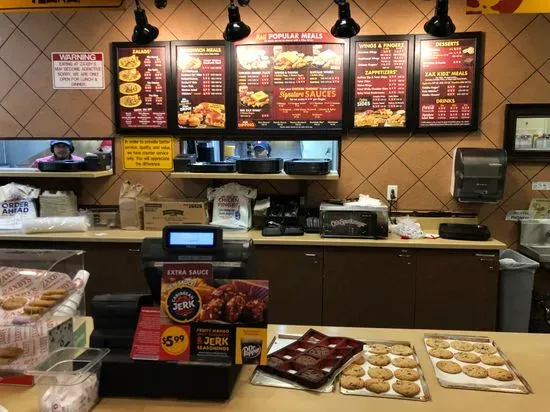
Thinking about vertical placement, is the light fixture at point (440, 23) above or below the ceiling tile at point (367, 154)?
above

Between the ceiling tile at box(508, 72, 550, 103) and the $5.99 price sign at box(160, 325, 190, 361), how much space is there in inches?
130

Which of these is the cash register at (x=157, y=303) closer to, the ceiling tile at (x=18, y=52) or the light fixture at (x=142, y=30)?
the light fixture at (x=142, y=30)

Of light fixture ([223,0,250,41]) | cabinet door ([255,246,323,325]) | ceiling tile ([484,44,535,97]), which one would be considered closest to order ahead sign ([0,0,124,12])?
light fixture ([223,0,250,41])

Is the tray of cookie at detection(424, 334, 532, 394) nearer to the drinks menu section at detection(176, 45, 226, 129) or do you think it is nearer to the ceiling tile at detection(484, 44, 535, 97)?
the ceiling tile at detection(484, 44, 535, 97)

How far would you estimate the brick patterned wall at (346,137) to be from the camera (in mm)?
3682

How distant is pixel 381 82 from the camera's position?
3748 millimetres

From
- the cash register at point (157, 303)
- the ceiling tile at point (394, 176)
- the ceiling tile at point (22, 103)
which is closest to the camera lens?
the cash register at point (157, 303)

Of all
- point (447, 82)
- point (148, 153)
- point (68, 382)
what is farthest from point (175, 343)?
point (447, 82)

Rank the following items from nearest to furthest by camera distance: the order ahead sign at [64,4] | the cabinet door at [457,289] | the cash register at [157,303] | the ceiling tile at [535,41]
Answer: the cash register at [157,303], the order ahead sign at [64,4], the cabinet door at [457,289], the ceiling tile at [535,41]

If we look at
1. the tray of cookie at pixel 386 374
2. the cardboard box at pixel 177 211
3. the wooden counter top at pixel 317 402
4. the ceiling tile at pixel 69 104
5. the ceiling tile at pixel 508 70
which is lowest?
the wooden counter top at pixel 317 402

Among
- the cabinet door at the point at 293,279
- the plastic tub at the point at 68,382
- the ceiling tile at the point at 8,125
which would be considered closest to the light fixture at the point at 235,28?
the cabinet door at the point at 293,279

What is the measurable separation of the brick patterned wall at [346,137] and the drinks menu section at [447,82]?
119 millimetres

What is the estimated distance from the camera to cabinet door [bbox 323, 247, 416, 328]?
3.42m

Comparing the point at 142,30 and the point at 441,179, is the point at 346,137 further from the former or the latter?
the point at 142,30
